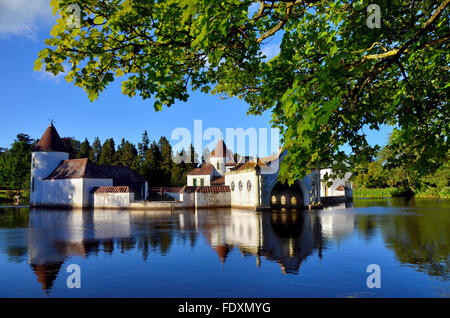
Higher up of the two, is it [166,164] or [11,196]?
[166,164]

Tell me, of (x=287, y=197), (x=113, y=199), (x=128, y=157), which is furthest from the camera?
(x=128, y=157)

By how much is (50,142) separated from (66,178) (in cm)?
772

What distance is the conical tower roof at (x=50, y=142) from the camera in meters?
44.8

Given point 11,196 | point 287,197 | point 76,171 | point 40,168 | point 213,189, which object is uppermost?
point 40,168

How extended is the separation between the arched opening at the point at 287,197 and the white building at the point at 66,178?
726 inches

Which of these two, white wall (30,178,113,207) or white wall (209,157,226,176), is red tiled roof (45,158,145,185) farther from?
white wall (209,157,226,176)

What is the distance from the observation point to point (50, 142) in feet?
149

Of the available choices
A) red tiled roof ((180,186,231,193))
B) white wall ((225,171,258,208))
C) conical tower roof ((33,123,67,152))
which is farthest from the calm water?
conical tower roof ((33,123,67,152))

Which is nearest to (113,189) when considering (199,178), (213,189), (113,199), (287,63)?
(113,199)

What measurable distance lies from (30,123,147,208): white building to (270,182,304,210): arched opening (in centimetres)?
1844

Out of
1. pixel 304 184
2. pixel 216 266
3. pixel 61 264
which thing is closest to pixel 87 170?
pixel 304 184

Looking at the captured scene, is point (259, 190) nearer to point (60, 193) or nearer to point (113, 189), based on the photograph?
point (113, 189)

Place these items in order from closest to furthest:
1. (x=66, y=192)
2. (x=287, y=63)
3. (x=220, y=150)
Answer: (x=287, y=63)
(x=66, y=192)
(x=220, y=150)

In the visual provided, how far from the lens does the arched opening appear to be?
35125 mm
